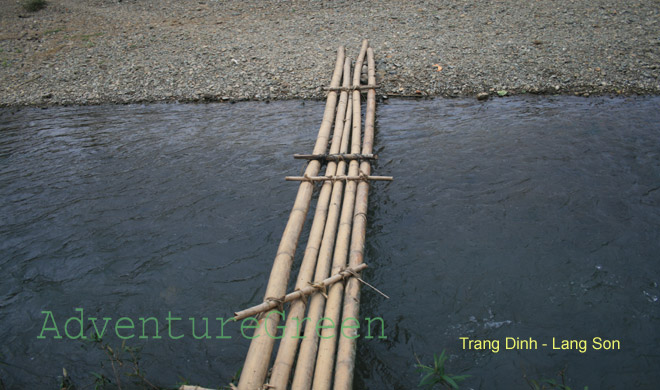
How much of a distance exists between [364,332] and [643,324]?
Result: 3305 mm

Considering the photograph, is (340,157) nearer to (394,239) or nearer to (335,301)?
(394,239)

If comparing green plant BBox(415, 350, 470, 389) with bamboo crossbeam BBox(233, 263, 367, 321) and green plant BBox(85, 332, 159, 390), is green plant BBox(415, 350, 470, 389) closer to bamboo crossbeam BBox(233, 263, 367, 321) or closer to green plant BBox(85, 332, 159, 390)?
bamboo crossbeam BBox(233, 263, 367, 321)

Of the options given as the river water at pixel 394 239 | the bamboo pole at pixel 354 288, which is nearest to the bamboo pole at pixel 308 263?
the bamboo pole at pixel 354 288

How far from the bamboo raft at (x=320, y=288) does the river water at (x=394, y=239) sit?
1.51ft

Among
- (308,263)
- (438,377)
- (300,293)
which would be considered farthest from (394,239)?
(438,377)

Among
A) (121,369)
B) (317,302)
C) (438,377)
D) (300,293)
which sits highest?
(300,293)

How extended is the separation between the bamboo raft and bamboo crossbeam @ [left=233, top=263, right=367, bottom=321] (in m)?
0.01

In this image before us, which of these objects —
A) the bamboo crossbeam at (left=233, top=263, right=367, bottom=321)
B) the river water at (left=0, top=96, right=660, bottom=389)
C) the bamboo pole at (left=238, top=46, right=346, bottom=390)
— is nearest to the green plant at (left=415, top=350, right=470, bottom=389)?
the river water at (left=0, top=96, right=660, bottom=389)

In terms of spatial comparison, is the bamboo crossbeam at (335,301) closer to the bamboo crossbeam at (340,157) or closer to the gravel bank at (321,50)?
the bamboo crossbeam at (340,157)

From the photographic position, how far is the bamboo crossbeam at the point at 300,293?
458cm

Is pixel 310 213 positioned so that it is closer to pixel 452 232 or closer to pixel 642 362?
pixel 452 232

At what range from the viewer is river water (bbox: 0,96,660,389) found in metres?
4.81

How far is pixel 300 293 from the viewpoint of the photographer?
4.89m

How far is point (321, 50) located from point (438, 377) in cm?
1185
